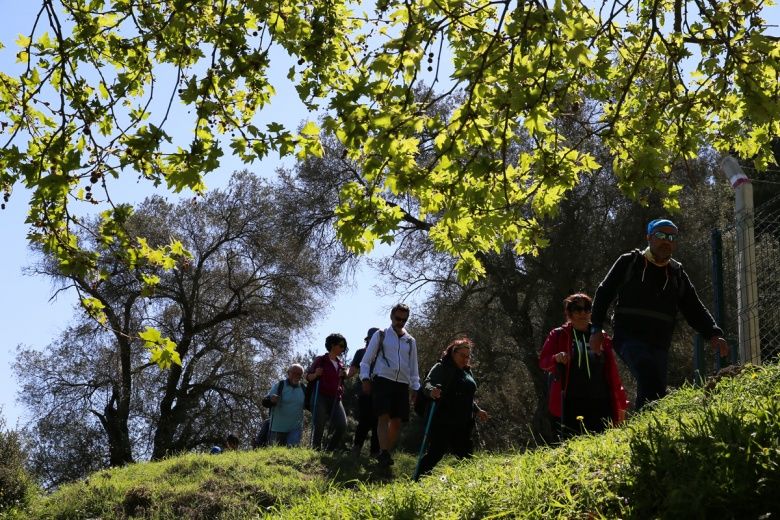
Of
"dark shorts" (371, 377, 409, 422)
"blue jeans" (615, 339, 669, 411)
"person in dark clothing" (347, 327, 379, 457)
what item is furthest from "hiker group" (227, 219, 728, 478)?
"person in dark clothing" (347, 327, 379, 457)

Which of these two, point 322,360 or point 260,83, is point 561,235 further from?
point 260,83

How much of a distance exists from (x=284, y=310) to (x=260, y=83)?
2294 centimetres

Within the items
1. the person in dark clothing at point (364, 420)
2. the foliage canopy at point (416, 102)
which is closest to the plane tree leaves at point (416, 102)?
the foliage canopy at point (416, 102)

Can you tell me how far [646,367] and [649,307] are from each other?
48cm

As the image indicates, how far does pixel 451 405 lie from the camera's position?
29.1ft

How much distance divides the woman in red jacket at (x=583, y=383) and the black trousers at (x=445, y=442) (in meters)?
1.23

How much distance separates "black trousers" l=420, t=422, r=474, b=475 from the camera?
8.61 m

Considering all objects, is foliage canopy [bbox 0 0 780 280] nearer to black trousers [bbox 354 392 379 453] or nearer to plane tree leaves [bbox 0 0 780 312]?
plane tree leaves [bbox 0 0 780 312]

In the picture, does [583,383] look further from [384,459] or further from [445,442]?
[384,459]

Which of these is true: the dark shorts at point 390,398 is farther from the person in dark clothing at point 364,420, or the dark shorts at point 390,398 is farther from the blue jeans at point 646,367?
the blue jeans at point 646,367

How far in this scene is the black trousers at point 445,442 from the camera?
8609mm

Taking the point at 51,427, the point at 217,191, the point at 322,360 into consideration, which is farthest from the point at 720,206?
the point at 51,427

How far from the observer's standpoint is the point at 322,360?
12.3 metres

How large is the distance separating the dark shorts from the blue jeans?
336 cm
